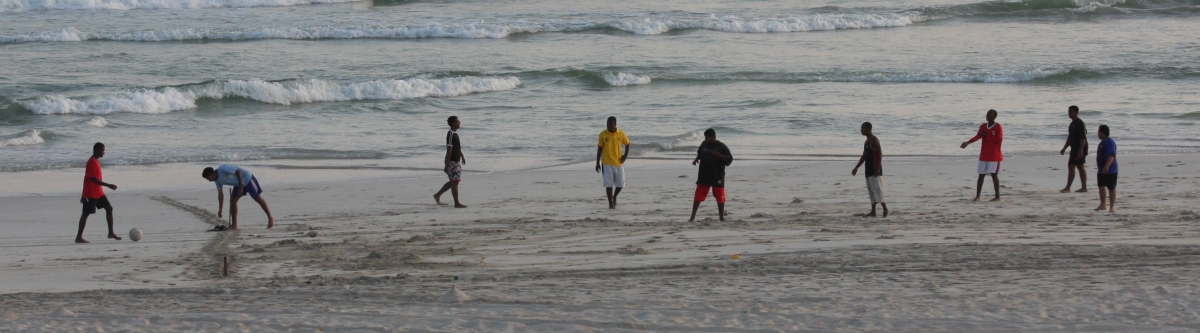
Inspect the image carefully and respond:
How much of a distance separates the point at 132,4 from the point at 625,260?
35.9 m

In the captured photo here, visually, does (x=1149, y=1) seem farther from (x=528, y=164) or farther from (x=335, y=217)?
(x=335, y=217)

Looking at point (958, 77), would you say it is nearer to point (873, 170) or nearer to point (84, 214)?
point (873, 170)

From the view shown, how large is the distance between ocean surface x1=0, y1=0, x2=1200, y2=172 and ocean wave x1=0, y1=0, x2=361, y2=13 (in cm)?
8

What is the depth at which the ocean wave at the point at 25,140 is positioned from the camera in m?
17.1

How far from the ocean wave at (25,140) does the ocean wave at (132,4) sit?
23.1 meters

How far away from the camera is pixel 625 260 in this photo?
8.13m

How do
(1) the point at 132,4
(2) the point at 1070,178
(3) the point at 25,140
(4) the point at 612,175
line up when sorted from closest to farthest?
1. (4) the point at 612,175
2. (2) the point at 1070,178
3. (3) the point at 25,140
4. (1) the point at 132,4

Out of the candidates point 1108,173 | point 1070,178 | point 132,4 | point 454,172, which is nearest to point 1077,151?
point 1070,178

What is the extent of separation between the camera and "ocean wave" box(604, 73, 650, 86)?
85.1 feet

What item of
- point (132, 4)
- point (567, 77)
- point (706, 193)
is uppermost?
point (132, 4)

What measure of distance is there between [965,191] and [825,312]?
6771 mm

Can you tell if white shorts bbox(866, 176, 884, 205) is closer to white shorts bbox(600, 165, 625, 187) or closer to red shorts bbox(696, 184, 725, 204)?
red shorts bbox(696, 184, 725, 204)

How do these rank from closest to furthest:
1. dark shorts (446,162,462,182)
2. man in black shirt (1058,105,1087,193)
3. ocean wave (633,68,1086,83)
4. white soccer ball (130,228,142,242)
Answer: white soccer ball (130,228,142,242), dark shorts (446,162,462,182), man in black shirt (1058,105,1087,193), ocean wave (633,68,1086,83)

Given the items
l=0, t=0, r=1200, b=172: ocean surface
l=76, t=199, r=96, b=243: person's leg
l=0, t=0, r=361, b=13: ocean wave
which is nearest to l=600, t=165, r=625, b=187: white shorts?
l=0, t=0, r=1200, b=172: ocean surface
